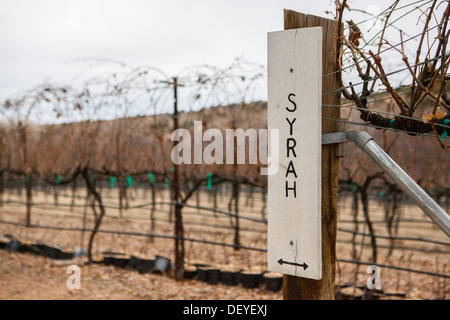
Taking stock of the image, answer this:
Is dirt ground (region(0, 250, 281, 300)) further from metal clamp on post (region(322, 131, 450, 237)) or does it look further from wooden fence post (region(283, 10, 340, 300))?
metal clamp on post (region(322, 131, 450, 237))

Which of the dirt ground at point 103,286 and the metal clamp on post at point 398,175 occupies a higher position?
the metal clamp on post at point 398,175

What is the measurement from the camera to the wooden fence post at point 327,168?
5.14 feet

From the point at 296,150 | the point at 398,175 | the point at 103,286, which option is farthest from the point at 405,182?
the point at 103,286

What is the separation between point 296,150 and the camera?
1.51 meters

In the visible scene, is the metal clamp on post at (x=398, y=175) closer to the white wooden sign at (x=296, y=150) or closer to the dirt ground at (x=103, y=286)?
the white wooden sign at (x=296, y=150)

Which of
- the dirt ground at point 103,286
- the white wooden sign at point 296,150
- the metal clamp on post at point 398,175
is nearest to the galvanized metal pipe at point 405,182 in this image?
the metal clamp on post at point 398,175

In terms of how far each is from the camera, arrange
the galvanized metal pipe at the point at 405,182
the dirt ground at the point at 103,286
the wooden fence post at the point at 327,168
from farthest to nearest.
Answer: the dirt ground at the point at 103,286 < the wooden fence post at the point at 327,168 < the galvanized metal pipe at the point at 405,182

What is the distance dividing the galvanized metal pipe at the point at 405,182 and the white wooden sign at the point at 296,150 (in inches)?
7.0

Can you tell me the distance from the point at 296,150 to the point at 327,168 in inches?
6.1

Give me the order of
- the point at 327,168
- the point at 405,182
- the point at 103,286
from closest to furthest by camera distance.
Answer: the point at 405,182
the point at 327,168
the point at 103,286

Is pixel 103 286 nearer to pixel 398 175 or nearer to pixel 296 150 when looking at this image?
pixel 296 150

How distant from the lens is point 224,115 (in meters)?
7.34

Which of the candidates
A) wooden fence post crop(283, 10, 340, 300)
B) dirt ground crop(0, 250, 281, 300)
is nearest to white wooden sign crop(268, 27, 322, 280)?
wooden fence post crop(283, 10, 340, 300)
